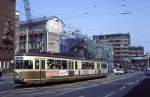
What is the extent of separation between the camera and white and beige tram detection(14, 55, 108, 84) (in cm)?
3525

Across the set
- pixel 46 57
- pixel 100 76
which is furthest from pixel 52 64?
pixel 100 76

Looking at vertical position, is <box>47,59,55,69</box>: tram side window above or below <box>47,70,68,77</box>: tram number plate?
above

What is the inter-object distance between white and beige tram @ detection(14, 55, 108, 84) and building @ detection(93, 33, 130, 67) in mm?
98324

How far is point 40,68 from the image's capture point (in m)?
36.3

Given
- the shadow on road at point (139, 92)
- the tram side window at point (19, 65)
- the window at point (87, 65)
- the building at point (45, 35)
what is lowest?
the shadow on road at point (139, 92)

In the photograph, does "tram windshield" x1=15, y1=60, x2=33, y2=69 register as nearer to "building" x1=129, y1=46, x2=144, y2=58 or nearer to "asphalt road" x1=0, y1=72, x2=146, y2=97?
"asphalt road" x1=0, y1=72, x2=146, y2=97

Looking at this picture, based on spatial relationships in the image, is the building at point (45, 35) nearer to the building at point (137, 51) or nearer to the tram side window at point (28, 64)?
the building at point (137, 51)

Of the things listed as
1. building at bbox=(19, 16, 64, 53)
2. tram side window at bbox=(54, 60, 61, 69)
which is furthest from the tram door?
building at bbox=(19, 16, 64, 53)

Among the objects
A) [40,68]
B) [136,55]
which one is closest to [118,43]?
[136,55]

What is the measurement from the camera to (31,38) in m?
115

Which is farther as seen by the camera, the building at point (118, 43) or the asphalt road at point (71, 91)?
the building at point (118, 43)

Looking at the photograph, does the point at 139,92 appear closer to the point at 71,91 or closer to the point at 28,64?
the point at 71,91

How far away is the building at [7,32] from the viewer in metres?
82.6

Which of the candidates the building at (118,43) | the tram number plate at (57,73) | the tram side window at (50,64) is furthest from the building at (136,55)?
the tram side window at (50,64)
